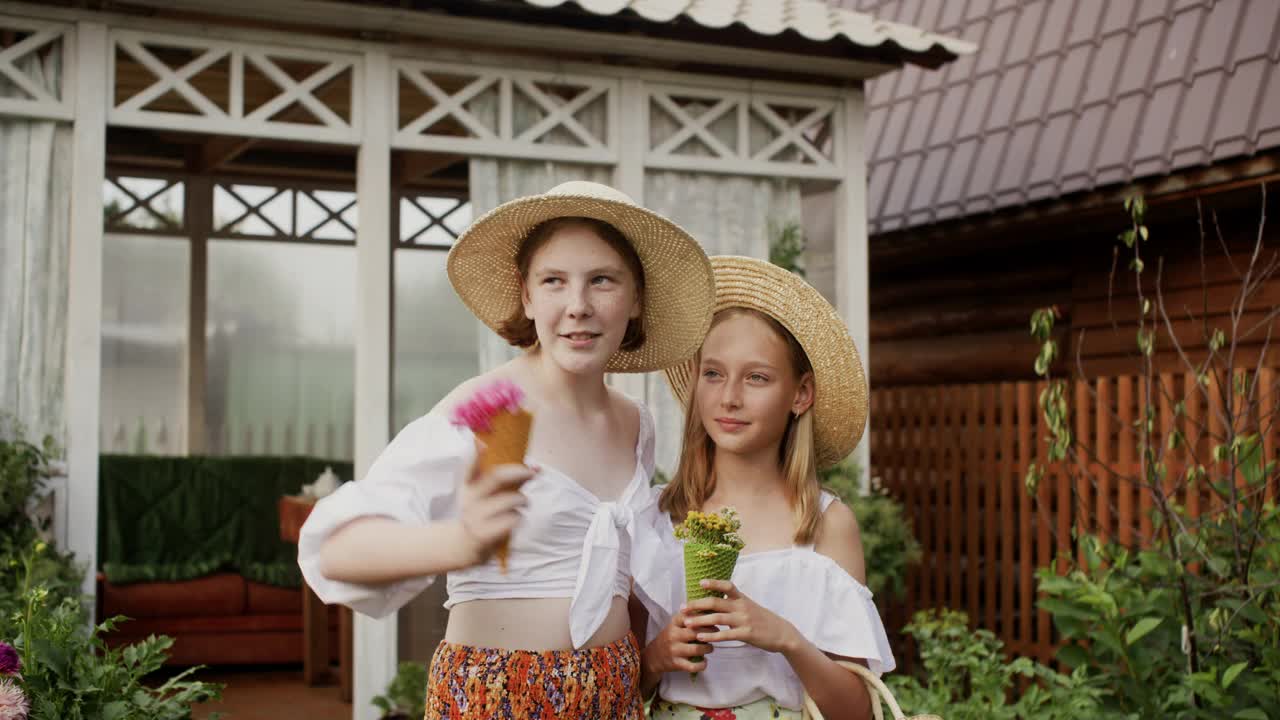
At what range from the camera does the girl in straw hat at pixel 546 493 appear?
1812mm

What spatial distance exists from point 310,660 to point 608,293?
6446 millimetres

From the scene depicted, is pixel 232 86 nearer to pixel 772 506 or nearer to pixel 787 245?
pixel 787 245

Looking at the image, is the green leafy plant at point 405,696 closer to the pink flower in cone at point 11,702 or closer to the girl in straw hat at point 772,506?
the pink flower in cone at point 11,702

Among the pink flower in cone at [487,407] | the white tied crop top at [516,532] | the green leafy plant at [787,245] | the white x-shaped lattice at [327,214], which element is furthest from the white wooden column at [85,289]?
the white x-shaped lattice at [327,214]

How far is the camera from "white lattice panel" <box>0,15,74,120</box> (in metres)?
5.49

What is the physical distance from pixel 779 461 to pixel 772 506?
0.10m

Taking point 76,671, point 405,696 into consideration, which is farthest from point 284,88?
point 76,671

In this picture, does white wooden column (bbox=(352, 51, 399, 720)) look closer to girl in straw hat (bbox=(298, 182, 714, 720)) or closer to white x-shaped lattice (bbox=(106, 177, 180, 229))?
girl in straw hat (bbox=(298, 182, 714, 720))

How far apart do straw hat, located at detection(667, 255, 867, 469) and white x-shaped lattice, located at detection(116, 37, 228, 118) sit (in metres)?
3.80

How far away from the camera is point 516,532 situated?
1.80 meters

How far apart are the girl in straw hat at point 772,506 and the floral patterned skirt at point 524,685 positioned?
0.18 m

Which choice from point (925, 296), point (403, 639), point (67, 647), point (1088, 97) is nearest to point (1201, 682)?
point (67, 647)

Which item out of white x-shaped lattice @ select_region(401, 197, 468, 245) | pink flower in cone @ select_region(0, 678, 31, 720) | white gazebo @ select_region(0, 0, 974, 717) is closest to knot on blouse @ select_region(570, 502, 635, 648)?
pink flower in cone @ select_region(0, 678, 31, 720)

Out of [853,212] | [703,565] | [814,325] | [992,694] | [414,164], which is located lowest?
[992,694]
